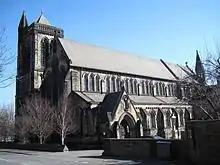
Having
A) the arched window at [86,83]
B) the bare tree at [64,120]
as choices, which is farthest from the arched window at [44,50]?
the bare tree at [64,120]

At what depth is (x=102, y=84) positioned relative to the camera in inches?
1822

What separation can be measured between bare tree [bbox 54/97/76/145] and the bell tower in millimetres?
13676

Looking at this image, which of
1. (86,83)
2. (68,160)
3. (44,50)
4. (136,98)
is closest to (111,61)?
(136,98)

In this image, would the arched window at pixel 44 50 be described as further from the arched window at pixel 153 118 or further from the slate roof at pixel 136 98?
the arched window at pixel 153 118

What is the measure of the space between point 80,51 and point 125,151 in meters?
29.9

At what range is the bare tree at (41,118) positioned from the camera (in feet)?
129

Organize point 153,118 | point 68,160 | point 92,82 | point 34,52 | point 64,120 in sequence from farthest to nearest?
point 34,52
point 153,118
point 92,82
point 64,120
point 68,160

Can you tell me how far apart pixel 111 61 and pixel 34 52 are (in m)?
15.5

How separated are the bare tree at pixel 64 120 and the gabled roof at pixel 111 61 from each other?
23.9 feet

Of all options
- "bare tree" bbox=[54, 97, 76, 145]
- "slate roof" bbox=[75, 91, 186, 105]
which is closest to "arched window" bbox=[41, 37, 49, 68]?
"slate roof" bbox=[75, 91, 186, 105]

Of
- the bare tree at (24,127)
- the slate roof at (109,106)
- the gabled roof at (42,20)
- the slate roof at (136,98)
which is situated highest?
the gabled roof at (42,20)

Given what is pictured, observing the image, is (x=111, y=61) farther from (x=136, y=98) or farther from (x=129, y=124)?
(x=129, y=124)

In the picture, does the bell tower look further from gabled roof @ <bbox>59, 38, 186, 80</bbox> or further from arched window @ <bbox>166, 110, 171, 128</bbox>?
arched window @ <bbox>166, 110, 171, 128</bbox>

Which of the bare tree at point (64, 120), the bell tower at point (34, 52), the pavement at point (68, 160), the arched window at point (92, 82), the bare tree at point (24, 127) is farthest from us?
the bell tower at point (34, 52)
